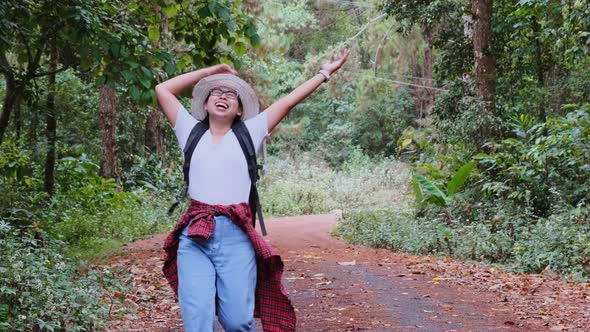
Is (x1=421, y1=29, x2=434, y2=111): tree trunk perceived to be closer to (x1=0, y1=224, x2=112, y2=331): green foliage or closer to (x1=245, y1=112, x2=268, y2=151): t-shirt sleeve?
(x1=0, y1=224, x2=112, y2=331): green foliage

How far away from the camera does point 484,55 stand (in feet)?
50.4

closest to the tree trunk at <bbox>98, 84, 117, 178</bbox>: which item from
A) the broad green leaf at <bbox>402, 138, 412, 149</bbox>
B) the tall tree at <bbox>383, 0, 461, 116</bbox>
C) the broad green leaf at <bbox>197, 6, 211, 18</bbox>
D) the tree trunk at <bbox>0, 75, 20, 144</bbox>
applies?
the tall tree at <bbox>383, 0, 461, 116</bbox>

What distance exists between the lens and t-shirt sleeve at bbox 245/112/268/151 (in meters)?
4.47

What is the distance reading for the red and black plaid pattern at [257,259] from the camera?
165 inches

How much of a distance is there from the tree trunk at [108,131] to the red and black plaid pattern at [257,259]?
1379 cm

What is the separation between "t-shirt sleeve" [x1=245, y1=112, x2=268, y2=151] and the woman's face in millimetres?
117

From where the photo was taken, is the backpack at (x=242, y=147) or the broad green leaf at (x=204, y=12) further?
the broad green leaf at (x=204, y=12)

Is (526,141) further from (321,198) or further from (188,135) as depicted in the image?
(321,198)

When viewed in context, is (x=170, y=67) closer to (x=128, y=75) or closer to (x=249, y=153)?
(x=128, y=75)

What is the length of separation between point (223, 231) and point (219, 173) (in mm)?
327

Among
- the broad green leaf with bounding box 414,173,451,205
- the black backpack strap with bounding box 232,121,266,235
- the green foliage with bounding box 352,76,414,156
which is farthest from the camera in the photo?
the green foliage with bounding box 352,76,414,156

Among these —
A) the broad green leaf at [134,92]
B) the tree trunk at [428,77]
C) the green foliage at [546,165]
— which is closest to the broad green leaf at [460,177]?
the green foliage at [546,165]

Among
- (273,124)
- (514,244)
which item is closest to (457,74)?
(514,244)

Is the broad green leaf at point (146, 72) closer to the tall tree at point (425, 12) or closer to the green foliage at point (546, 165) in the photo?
the green foliage at point (546, 165)
